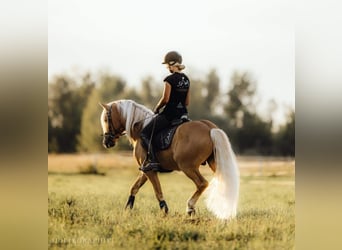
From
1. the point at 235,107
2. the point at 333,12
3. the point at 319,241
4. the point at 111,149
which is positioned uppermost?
the point at 333,12

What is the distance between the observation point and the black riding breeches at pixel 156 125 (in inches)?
288

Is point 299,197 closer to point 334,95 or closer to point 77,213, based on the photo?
point 334,95

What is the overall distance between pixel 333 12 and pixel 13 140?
3840 millimetres

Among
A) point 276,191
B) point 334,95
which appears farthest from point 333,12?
point 276,191

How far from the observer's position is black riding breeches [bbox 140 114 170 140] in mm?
7324

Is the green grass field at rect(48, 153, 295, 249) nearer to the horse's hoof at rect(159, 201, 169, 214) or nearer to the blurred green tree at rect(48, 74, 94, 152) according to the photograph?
the horse's hoof at rect(159, 201, 169, 214)

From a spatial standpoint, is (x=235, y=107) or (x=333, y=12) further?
(x=235, y=107)

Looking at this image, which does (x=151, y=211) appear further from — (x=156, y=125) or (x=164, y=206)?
(x=156, y=125)

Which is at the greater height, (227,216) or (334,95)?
(334,95)

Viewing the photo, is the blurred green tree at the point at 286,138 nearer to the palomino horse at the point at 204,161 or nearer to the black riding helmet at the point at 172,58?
the palomino horse at the point at 204,161

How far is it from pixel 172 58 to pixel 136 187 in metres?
1.69

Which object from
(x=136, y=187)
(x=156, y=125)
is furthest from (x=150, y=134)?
(x=136, y=187)

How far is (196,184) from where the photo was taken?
7.24 meters

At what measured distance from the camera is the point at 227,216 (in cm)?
729
